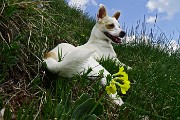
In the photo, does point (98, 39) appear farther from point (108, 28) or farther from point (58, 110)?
point (58, 110)

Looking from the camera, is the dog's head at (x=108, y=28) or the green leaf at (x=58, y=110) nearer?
the green leaf at (x=58, y=110)

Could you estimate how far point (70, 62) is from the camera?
3.29 metres

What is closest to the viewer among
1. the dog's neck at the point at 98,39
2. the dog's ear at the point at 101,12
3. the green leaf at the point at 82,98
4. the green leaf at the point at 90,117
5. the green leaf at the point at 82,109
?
the green leaf at the point at 90,117

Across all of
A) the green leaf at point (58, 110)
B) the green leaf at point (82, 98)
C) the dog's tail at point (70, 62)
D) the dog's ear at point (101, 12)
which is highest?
the dog's ear at point (101, 12)

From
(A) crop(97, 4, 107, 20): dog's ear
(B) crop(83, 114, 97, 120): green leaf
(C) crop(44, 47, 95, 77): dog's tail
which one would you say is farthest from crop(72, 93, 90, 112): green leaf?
(A) crop(97, 4, 107, 20): dog's ear

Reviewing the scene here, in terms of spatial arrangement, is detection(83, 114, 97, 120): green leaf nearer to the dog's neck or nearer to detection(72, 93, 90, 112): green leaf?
detection(72, 93, 90, 112): green leaf

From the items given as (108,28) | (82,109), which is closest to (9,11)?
(82,109)

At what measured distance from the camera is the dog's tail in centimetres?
308

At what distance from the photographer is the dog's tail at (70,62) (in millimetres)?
3076

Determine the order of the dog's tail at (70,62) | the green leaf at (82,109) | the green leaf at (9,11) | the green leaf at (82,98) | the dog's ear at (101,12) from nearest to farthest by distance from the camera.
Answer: the green leaf at (82,109), the green leaf at (82,98), the dog's tail at (70,62), the green leaf at (9,11), the dog's ear at (101,12)

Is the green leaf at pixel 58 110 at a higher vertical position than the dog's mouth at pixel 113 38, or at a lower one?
lower

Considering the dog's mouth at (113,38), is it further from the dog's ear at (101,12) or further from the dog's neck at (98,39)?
the dog's ear at (101,12)

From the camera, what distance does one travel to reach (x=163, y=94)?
13.9ft

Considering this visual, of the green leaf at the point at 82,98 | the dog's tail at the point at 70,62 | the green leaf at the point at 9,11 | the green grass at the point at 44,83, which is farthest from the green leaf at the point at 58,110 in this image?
the green leaf at the point at 9,11
